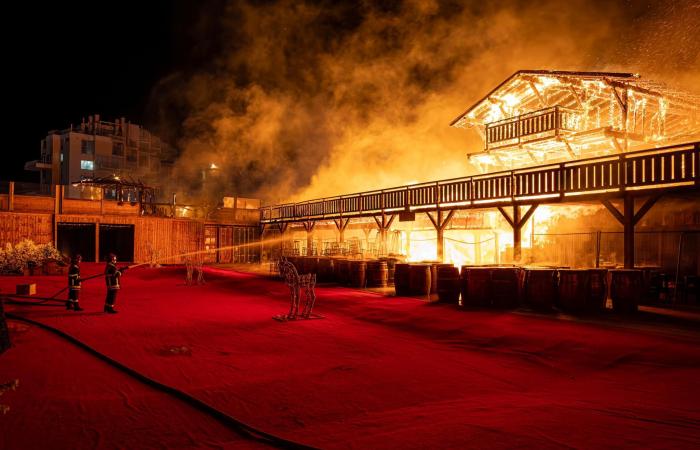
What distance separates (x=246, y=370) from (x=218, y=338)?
2.55 m

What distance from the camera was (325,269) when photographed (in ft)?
68.6

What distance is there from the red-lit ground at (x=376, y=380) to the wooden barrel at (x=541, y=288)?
0.97 metres

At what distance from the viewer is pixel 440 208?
20.5 m

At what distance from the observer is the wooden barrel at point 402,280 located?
15445 mm

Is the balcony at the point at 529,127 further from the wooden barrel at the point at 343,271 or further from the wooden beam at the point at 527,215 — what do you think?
the wooden barrel at the point at 343,271

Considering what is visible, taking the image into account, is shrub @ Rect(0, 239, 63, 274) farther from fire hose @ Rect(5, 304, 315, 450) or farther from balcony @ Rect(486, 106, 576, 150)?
balcony @ Rect(486, 106, 576, 150)

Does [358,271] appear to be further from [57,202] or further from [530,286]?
[57,202]

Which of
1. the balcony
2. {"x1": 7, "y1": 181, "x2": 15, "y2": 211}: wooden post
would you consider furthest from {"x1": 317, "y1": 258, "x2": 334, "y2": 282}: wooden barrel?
{"x1": 7, "y1": 181, "x2": 15, "y2": 211}: wooden post

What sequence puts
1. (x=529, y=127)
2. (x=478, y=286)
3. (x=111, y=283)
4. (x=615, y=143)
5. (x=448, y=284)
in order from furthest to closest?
(x=529, y=127), (x=615, y=143), (x=448, y=284), (x=478, y=286), (x=111, y=283)

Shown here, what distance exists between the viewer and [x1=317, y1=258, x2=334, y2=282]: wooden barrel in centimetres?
2064

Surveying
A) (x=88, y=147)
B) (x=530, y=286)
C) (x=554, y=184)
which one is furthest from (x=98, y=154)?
(x=530, y=286)

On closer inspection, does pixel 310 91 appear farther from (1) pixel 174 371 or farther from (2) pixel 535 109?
(1) pixel 174 371

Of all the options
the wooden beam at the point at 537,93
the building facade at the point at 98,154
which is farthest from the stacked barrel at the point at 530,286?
the building facade at the point at 98,154

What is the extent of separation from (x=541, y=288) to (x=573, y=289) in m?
0.73
